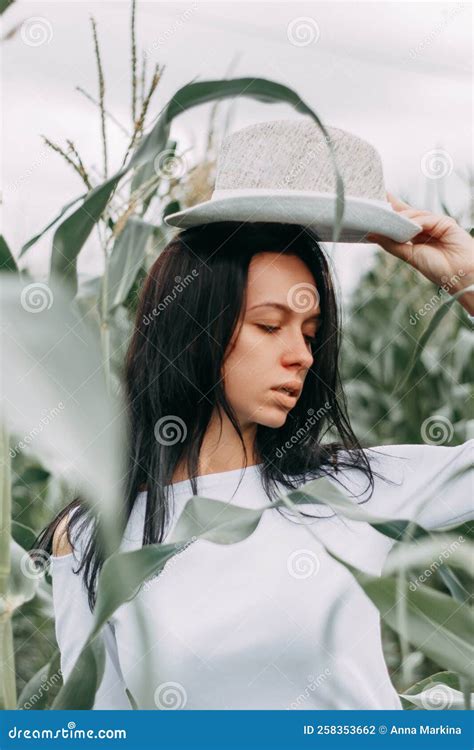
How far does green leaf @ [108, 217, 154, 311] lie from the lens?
0.58m

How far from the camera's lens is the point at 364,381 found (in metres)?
2.04

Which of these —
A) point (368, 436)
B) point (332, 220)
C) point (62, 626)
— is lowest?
point (368, 436)

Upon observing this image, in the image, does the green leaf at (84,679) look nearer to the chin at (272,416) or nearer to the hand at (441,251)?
the chin at (272,416)

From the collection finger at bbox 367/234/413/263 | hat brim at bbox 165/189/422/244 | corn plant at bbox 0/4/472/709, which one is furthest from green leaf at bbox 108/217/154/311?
finger at bbox 367/234/413/263

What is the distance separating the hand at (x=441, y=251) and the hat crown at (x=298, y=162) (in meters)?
0.04

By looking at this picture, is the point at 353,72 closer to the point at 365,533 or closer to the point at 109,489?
the point at 365,533

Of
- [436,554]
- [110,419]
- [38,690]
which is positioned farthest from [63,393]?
[38,690]

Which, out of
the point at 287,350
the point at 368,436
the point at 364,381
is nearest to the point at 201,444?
the point at 287,350

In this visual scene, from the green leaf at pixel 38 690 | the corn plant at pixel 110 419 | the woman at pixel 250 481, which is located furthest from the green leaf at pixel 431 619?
the green leaf at pixel 38 690

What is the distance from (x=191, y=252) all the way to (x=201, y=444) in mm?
164

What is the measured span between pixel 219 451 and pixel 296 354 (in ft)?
0.46

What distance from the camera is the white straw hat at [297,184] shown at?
0.74 metres

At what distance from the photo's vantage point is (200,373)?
0.81 metres

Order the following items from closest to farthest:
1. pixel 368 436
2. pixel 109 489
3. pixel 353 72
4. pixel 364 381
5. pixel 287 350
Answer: pixel 109 489, pixel 287 350, pixel 353 72, pixel 368 436, pixel 364 381
